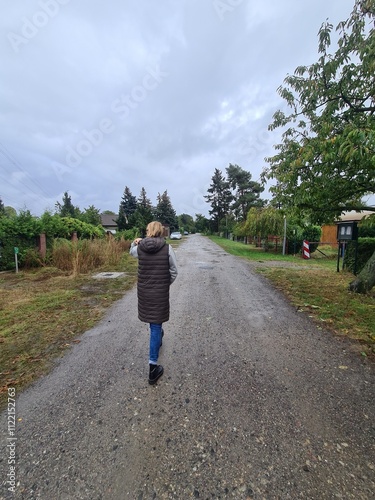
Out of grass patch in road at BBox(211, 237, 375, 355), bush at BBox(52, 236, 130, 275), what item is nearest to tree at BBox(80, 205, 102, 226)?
bush at BBox(52, 236, 130, 275)

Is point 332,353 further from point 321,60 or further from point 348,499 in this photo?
point 321,60

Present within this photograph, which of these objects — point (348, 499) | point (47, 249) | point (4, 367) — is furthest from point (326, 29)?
point (47, 249)

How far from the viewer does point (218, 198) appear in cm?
5831

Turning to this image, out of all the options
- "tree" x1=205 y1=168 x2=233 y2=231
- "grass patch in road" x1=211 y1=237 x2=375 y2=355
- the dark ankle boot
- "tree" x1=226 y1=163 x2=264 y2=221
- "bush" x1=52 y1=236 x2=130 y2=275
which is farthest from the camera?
"tree" x1=205 y1=168 x2=233 y2=231

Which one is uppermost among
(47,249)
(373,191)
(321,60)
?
(321,60)

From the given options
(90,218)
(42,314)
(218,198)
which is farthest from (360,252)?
(218,198)

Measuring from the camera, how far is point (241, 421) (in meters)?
1.95

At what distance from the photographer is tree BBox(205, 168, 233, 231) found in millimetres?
57044

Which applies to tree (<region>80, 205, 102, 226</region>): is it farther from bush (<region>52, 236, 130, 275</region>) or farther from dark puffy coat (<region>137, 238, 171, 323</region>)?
dark puffy coat (<region>137, 238, 171, 323</region>)

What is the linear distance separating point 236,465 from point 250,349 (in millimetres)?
1624

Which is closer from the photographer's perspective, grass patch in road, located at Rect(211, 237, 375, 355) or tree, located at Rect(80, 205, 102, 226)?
grass patch in road, located at Rect(211, 237, 375, 355)

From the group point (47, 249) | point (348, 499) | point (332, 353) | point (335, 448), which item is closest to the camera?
point (348, 499)

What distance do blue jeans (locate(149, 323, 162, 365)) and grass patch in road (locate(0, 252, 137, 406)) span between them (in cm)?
135

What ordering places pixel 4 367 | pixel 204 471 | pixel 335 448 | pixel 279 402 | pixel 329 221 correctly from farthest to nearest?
1. pixel 329 221
2. pixel 4 367
3. pixel 279 402
4. pixel 335 448
5. pixel 204 471
